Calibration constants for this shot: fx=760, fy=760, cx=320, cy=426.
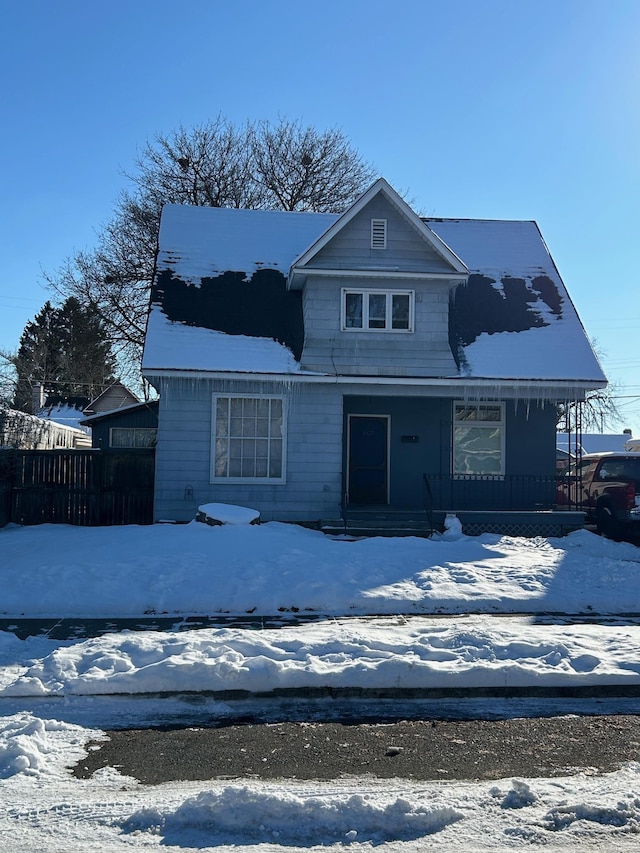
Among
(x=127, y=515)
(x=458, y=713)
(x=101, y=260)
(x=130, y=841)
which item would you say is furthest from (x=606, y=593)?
(x=101, y=260)

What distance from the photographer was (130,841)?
386cm

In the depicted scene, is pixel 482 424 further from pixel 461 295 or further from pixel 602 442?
pixel 602 442

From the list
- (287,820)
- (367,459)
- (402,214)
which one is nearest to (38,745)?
(287,820)

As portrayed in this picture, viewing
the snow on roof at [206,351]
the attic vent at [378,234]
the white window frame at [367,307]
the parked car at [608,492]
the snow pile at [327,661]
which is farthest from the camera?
the attic vent at [378,234]

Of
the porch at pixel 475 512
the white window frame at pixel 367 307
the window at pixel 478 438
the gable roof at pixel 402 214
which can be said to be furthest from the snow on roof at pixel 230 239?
the porch at pixel 475 512

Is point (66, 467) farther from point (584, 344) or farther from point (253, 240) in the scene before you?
point (584, 344)

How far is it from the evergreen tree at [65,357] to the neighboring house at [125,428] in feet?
10.4

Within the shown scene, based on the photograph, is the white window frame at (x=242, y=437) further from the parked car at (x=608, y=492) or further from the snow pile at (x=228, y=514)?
the parked car at (x=608, y=492)

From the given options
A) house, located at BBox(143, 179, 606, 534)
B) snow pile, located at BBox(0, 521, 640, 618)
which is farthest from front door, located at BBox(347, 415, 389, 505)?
snow pile, located at BBox(0, 521, 640, 618)

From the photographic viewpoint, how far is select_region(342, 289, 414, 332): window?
54.6 ft

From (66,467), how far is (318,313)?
20.3 ft

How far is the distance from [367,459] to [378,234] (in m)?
5.02

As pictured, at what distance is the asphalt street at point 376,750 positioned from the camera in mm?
4871

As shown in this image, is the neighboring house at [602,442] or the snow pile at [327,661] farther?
the neighboring house at [602,442]
